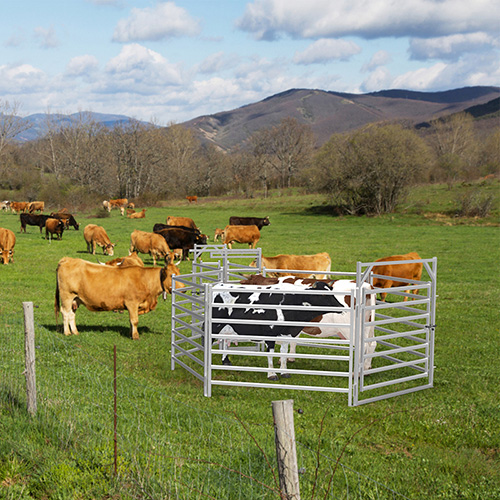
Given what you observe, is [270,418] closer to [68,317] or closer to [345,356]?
[345,356]

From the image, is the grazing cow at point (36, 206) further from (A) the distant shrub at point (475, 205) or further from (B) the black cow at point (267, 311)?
(B) the black cow at point (267, 311)

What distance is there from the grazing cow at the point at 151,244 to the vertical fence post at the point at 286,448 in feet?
69.5

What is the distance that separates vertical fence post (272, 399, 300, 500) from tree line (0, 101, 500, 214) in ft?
145

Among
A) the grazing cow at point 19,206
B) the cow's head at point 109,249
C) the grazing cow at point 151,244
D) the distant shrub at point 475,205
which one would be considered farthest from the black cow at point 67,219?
the distant shrub at point 475,205

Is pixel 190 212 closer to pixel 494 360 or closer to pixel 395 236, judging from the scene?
pixel 395 236

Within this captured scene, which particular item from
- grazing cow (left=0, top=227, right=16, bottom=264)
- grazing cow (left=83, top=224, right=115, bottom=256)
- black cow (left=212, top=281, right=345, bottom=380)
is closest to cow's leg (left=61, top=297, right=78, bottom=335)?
black cow (left=212, top=281, right=345, bottom=380)

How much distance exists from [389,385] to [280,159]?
8718 cm

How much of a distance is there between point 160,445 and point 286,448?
2.56 metres

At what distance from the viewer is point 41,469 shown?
15.6 ft

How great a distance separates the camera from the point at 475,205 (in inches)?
1656

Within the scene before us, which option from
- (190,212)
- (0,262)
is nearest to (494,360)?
(0,262)

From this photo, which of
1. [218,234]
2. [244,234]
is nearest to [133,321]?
[244,234]

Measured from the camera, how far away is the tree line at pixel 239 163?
153 feet

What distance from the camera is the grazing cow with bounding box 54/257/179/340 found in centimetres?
1073
